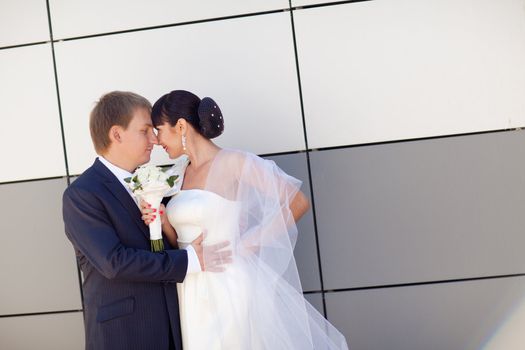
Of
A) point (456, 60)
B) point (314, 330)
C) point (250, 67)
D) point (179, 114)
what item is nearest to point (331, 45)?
point (250, 67)

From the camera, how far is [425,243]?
130 inches

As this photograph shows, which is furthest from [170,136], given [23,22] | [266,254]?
[23,22]

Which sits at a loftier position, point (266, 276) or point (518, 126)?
point (518, 126)

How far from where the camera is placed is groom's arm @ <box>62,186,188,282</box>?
99.7 inches

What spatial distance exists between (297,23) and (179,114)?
983 mm

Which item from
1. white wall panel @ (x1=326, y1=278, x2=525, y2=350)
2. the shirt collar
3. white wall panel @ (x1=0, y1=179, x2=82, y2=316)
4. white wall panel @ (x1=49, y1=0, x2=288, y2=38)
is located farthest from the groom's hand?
white wall panel @ (x1=49, y1=0, x2=288, y2=38)

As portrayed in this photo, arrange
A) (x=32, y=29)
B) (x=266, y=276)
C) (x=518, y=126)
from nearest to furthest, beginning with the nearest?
1. (x=266, y=276)
2. (x=518, y=126)
3. (x=32, y=29)

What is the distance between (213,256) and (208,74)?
1.15 m

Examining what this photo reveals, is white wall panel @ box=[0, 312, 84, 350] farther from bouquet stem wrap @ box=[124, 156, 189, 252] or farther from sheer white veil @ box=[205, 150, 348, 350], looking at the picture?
sheer white veil @ box=[205, 150, 348, 350]

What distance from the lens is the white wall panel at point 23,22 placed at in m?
3.47

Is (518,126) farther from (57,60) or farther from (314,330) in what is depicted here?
(57,60)

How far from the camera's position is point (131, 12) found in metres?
3.41

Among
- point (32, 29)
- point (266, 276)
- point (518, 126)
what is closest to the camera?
point (266, 276)

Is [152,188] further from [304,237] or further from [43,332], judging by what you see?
[43,332]
